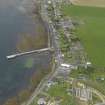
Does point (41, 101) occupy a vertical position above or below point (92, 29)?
below

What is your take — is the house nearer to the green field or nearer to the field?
the green field

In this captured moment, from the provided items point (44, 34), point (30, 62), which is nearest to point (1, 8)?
point (44, 34)

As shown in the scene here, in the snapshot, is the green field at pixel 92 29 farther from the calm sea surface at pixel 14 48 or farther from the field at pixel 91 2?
the calm sea surface at pixel 14 48

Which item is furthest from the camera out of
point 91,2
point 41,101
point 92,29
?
point 91,2

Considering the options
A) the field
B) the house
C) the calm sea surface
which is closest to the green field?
the field

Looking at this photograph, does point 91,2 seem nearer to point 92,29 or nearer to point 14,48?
point 92,29

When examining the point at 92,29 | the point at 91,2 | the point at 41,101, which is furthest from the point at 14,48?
the point at 91,2

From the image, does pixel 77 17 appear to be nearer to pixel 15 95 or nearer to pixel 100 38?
pixel 100 38
